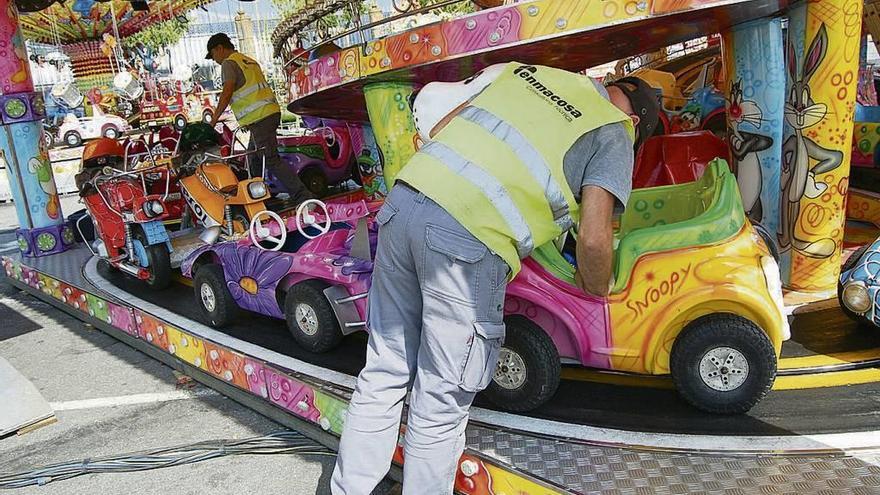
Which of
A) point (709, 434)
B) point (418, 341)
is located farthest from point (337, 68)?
point (709, 434)

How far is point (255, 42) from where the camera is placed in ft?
117

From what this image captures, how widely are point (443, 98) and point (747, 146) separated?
233cm

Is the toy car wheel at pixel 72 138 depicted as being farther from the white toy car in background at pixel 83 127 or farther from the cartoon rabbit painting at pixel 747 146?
the cartoon rabbit painting at pixel 747 146

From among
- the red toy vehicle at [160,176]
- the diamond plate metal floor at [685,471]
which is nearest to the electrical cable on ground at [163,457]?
the diamond plate metal floor at [685,471]

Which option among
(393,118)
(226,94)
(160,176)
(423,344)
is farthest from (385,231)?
(160,176)

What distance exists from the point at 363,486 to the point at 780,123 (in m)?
3.08

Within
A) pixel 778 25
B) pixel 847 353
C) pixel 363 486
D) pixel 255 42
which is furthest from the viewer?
pixel 255 42

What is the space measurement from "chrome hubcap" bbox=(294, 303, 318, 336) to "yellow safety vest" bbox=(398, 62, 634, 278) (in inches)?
67.5

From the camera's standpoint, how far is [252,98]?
22.0ft

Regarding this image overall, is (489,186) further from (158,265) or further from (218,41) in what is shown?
(218,41)

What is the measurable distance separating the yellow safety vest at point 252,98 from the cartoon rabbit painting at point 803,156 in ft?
15.5

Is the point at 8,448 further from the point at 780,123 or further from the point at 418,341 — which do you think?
the point at 780,123

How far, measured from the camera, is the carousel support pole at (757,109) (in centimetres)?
380

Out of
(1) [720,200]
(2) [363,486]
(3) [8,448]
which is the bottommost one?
(3) [8,448]
